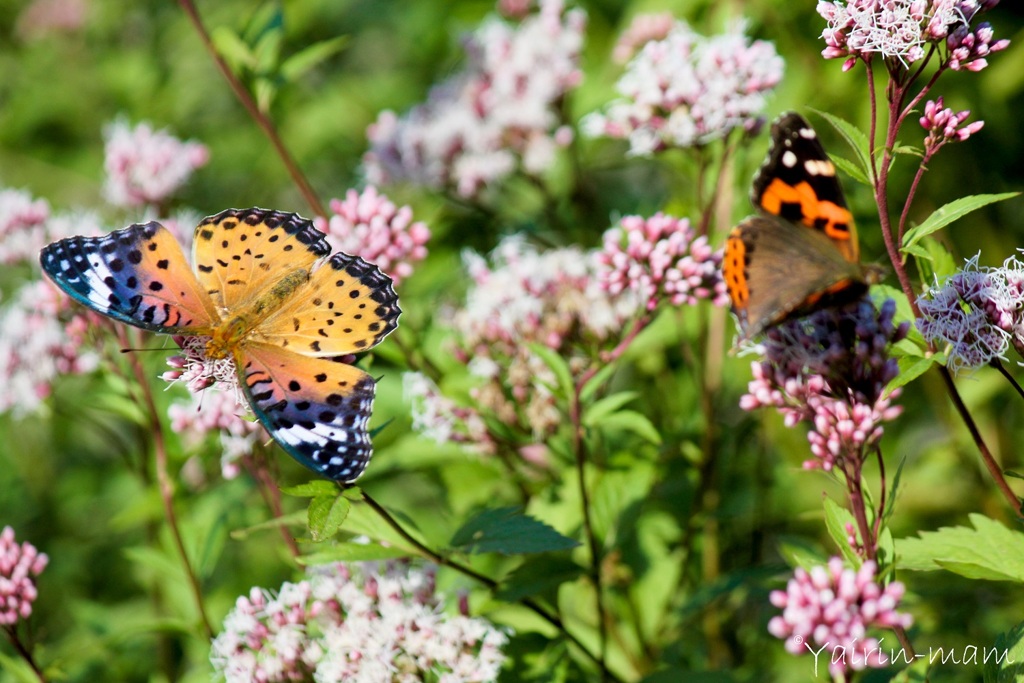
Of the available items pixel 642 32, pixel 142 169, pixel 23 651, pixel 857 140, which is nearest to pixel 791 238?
pixel 857 140

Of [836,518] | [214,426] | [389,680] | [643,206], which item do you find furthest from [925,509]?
[214,426]

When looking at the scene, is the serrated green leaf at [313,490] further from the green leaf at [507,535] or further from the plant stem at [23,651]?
the plant stem at [23,651]

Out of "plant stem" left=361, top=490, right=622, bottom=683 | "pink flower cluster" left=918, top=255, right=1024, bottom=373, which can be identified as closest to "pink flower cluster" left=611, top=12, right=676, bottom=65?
"pink flower cluster" left=918, top=255, right=1024, bottom=373

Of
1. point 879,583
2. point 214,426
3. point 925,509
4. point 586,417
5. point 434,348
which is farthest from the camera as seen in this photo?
point 925,509

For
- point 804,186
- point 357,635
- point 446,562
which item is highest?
point 804,186

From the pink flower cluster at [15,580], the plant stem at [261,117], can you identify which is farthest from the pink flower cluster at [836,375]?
the pink flower cluster at [15,580]

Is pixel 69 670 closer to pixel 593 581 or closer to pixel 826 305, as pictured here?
pixel 593 581

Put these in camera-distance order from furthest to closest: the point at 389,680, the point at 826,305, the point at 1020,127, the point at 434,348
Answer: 1. the point at 1020,127
2. the point at 434,348
3. the point at 389,680
4. the point at 826,305

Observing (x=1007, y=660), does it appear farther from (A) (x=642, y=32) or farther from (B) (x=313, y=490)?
(A) (x=642, y=32)
